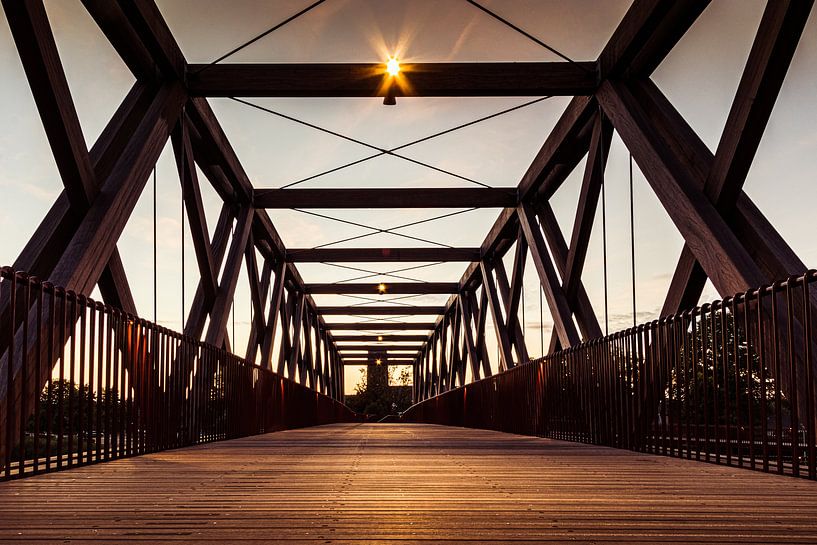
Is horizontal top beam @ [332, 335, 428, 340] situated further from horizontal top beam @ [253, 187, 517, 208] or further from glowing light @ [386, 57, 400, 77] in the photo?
glowing light @ [386, 57, 400, 77]

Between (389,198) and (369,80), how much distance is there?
467 cm

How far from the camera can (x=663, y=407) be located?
6691 mm

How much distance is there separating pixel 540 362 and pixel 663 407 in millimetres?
4457

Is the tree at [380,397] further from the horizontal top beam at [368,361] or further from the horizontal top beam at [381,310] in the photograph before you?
the horizontal top beam at [381,310]

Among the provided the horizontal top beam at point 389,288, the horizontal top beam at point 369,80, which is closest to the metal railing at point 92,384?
the horizontal top beam at point 369,80

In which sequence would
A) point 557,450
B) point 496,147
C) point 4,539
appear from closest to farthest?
point 4,539 < point 557,450 < point 496,147

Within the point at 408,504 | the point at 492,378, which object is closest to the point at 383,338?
the point at 492,378

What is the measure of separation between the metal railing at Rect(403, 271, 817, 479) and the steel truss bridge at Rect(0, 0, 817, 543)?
3 cm

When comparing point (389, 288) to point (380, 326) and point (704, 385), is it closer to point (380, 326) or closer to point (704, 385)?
point (380, 326)

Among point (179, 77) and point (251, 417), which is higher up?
point (179, 77)

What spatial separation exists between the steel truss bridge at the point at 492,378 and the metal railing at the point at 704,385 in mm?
27

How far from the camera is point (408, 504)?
10.9 ft

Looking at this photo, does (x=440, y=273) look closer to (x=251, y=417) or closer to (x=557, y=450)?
(x=251, y=417)

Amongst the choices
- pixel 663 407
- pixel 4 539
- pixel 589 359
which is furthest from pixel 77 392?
pixel 589 359
